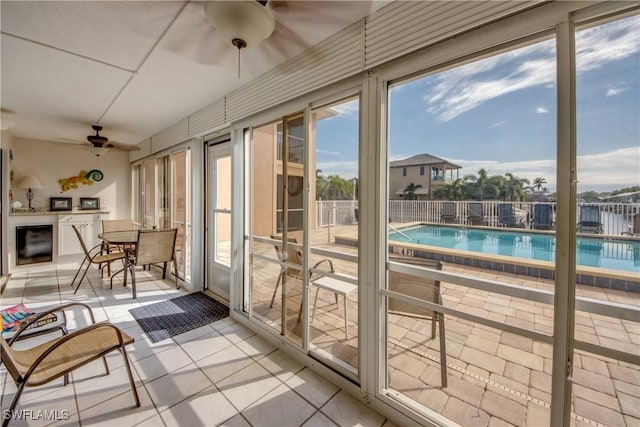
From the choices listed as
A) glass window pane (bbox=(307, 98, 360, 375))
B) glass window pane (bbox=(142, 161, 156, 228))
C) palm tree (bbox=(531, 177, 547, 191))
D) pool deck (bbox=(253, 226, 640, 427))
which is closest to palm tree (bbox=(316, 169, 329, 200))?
glass window pane (bbox=(307, 98, 360, 375))

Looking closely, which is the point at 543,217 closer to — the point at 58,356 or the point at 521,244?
the point at 521,244

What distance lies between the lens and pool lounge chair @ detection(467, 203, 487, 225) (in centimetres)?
153

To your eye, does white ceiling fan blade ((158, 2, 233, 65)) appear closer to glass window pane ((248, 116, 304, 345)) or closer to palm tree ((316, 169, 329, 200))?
glass window pane ((248, 116, 304, 345))

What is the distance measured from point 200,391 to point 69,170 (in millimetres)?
6325

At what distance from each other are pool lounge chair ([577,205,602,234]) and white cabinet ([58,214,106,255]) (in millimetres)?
7485

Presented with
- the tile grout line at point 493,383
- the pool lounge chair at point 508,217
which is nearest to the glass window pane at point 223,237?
the tile grout line at point 493,383

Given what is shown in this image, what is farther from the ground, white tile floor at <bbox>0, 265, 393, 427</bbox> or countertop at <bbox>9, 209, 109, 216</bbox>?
countertop at <bbox>9, 209, 109, 216</bbox>

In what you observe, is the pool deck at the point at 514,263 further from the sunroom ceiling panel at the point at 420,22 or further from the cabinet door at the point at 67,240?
the cabinet door at the point at 67,240

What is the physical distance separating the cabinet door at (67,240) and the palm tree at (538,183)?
740cm

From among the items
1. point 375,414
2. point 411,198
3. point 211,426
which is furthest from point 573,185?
point 211,426

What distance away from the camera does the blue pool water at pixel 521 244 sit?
3.86ft

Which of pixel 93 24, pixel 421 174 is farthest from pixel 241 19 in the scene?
pixel 421 174

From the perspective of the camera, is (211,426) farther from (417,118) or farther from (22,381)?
(417,118)

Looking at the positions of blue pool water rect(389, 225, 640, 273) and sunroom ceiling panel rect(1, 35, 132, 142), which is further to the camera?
sunroom ceiling panel rect(1, 35, 132, 142)
